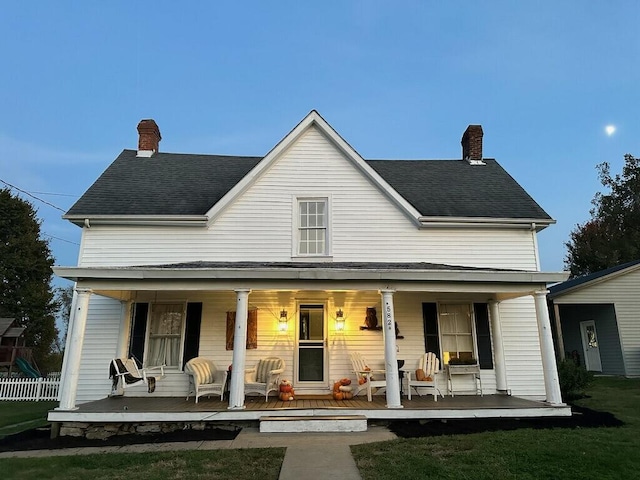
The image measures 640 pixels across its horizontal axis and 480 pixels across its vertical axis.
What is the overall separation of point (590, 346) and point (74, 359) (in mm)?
19124

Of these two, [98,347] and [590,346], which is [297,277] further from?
[590,346]

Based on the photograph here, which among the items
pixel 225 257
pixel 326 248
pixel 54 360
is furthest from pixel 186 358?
pixel 54 360

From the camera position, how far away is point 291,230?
33.9 ft

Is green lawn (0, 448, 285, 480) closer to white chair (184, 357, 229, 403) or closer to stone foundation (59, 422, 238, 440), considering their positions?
stone foundation (59, 422, 238, 440)

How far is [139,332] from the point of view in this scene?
9.59 m

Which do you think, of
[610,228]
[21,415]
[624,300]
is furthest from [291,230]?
[610,228]

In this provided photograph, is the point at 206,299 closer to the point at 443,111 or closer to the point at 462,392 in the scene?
the point at 462,392

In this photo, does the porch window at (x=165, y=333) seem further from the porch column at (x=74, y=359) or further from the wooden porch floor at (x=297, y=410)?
the porch column at (x=74, y=359)

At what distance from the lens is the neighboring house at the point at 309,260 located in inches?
376

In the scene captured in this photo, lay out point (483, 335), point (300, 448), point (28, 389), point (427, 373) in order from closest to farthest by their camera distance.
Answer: point (300, 448)
point (427, 373)
point (483, 335)
point (28, 389)

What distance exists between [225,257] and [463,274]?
18.4 feet

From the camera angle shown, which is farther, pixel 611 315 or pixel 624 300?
pixel 611 315

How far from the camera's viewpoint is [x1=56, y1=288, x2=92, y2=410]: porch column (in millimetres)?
7312

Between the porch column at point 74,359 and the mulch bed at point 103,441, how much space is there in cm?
58
